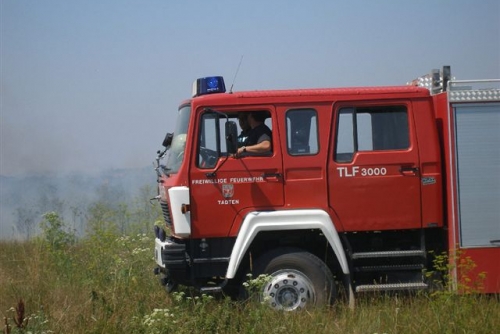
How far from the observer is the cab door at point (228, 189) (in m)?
8.30

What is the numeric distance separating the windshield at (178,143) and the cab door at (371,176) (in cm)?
175

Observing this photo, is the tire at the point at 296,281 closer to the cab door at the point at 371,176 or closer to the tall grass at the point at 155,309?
the tall grass at the point at 155,309

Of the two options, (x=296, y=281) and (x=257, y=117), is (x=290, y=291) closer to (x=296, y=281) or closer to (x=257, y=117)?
(x=296, y=281)

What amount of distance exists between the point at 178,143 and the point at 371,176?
2.32 metres

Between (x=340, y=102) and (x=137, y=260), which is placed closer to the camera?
(x=340, y=102)

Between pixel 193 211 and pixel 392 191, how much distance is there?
2308mm

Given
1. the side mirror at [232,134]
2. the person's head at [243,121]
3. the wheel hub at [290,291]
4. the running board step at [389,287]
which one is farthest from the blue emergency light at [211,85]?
the running board step at [389,287]

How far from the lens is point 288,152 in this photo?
27.5 feet

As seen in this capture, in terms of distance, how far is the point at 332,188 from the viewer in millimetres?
Answer: 8312

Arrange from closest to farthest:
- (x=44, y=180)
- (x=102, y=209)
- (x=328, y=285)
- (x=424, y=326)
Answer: (x=424, y=326), (x=328, y=285), (x=102, y=209), (x=44, y=180)

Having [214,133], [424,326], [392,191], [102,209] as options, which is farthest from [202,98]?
[102,209]

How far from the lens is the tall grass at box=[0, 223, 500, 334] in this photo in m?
7.04

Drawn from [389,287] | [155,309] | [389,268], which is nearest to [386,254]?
[389,268]

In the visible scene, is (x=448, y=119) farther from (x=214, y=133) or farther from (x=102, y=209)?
(x=102, y=209)
